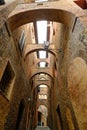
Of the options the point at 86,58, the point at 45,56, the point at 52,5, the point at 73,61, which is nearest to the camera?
the point at 86,58

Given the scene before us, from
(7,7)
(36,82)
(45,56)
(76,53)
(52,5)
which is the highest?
(45,56)

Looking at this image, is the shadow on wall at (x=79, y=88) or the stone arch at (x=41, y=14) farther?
the stone arch at (x=41, y=14)

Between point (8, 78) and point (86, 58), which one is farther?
point (8, 78)

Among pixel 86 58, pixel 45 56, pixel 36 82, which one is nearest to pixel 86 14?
pixel 86 58

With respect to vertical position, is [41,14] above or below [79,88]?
above

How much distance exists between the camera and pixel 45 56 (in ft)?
57.1

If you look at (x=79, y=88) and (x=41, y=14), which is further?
(x=41, y=14)

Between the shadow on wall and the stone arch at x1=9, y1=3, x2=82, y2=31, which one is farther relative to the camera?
the stone arch at x1=9, y1=3, x2=82, y2=31

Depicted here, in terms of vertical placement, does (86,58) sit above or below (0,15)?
below

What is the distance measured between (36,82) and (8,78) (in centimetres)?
1179

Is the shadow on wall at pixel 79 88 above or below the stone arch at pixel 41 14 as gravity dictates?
below

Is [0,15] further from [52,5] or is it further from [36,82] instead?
[36,82]

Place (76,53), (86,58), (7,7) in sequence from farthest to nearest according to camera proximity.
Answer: (7,7) → (76,53) → (86,58)

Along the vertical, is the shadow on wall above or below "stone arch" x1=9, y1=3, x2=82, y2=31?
below
